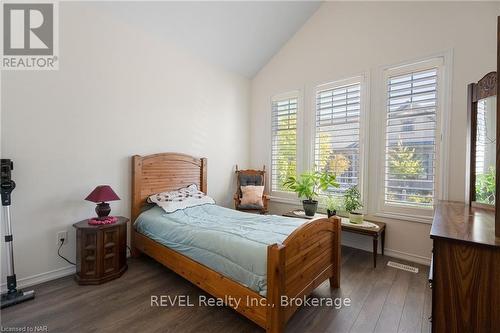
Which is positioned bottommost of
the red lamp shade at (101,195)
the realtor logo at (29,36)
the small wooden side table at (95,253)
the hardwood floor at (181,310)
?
the hardwood floor at (181,310)

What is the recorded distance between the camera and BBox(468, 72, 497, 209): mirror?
5.93 ft

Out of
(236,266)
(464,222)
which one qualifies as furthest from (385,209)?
(236,266)

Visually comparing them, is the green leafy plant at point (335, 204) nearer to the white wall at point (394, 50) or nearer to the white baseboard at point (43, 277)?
the white wall at point (394, 50)

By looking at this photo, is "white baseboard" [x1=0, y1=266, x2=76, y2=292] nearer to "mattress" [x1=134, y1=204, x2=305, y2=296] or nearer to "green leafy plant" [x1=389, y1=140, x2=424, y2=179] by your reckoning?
"mattress" [x1=134, y1=204, x2=305, y2=296]

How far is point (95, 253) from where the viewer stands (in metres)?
2.20

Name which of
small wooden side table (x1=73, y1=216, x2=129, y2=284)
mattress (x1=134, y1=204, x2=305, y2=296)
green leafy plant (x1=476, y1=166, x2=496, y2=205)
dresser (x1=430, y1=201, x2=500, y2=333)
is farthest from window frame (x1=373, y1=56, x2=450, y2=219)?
small wooden side table (x1=73, y1=216, x2=129, y2=284)

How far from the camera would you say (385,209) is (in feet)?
9.84

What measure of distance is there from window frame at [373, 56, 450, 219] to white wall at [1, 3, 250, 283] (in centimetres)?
269

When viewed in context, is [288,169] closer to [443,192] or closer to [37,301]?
[443,192]

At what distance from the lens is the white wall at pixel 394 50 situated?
96.3 inches

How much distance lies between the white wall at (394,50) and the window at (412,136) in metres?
0.16

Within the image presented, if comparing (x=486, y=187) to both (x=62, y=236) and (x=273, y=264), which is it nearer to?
(x=273, y=264)

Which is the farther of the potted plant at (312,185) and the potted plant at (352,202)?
the potted plant at (312,185)

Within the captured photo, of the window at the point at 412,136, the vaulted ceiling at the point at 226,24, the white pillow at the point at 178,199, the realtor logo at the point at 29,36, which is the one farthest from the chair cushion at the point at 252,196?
the realtor logo at the point at 29,36
